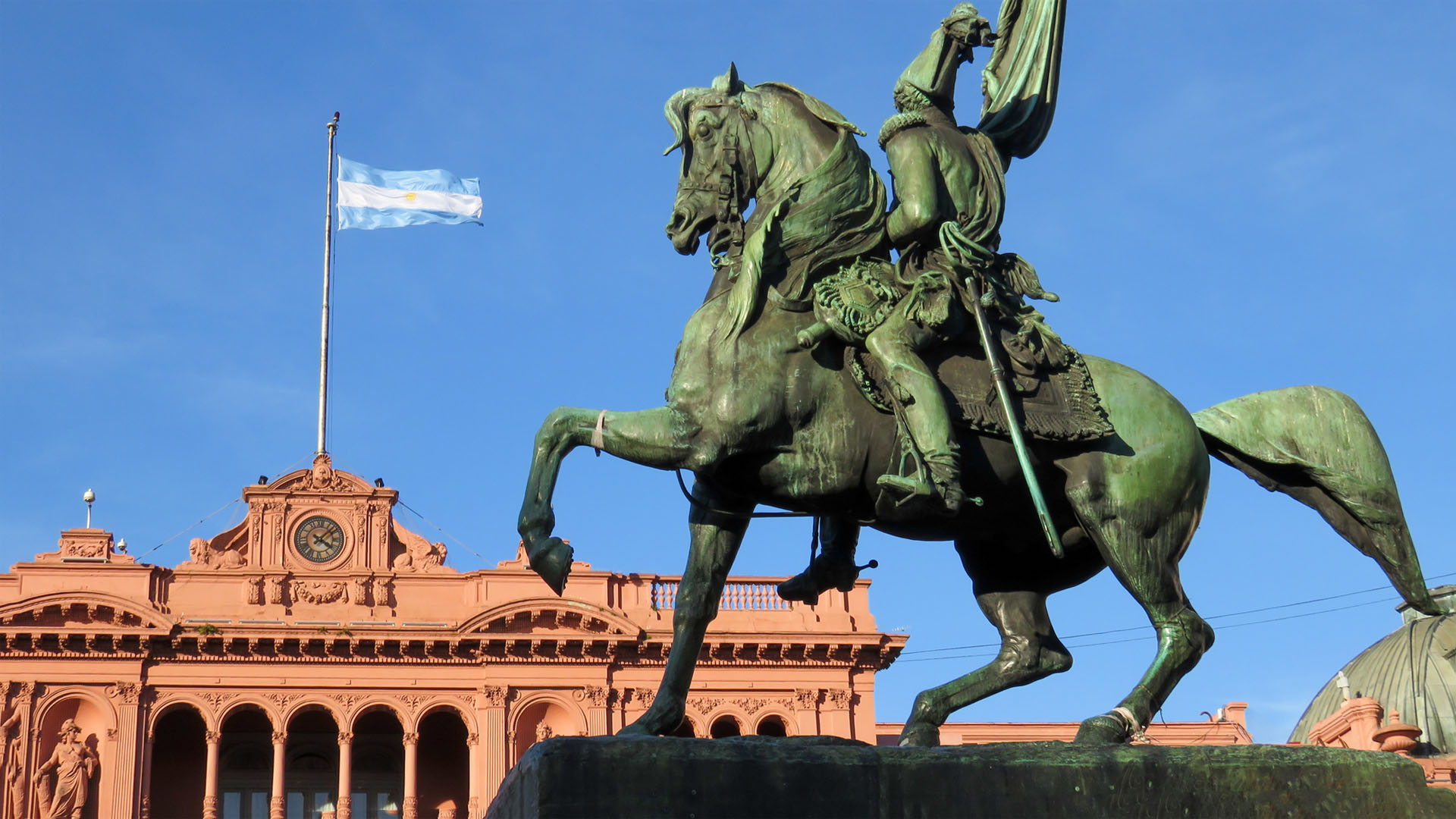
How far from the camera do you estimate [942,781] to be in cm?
669

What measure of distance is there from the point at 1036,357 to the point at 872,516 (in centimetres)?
86

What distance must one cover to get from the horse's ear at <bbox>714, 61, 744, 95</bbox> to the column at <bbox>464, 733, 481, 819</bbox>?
1474 inches

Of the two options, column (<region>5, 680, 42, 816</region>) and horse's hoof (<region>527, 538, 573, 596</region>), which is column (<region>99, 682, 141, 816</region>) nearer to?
column (<region>5, 680, 42, 816</region>)

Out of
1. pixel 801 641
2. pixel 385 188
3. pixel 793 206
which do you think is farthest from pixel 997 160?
pixel 385 188

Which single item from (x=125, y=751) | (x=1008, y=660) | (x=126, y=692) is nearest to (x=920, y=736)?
(x=1008, y=660)

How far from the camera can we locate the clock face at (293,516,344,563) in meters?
46.0

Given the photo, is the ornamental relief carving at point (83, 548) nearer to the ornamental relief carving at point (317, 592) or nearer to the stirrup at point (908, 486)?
the ornamental relief carving at point (317, 592)

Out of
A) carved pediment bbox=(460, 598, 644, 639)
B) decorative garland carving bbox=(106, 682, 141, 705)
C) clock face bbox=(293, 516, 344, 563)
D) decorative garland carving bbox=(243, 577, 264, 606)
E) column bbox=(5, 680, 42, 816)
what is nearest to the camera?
column bbox=(5, 680, 42, 816)

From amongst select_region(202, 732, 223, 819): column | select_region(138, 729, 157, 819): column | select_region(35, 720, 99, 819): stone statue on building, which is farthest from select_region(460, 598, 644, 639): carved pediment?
select_region(35, 720, 99, 819): stone statue on building

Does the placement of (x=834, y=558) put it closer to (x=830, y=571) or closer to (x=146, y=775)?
(x=830, y=571)

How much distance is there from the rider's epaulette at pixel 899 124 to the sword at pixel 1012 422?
779 mm

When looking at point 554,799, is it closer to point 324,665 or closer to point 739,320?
point 739,320

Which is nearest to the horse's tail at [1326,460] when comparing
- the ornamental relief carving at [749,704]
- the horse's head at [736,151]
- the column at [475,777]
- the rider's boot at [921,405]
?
the rider's boot at [921,405]

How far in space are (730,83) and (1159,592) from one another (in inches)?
103
